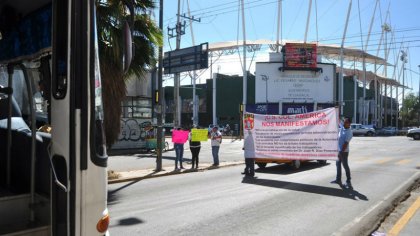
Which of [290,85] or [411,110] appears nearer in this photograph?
[290,85]

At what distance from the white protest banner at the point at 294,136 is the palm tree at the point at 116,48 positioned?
4.08 m

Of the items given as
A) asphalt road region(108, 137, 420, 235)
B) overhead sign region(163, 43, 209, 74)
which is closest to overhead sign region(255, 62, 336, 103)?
overhead sign region(163, 43, 209, 74)

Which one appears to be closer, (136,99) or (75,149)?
(75,149)

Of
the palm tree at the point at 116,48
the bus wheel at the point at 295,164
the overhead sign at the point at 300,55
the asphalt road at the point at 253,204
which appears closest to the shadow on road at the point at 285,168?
the bus wheel at the point at 295,164

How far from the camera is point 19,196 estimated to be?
10.8ft

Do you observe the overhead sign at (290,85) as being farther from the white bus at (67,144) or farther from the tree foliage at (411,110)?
the white bus at (67,144)

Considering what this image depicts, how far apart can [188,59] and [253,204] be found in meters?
18.5

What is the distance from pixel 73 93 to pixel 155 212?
20.5 feet

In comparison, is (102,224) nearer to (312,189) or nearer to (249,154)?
(312,189)

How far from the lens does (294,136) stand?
14.2 meters

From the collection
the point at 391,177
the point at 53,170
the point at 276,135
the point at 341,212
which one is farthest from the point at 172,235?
the point at 391,177

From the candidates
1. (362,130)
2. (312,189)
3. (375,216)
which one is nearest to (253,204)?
(375,216)

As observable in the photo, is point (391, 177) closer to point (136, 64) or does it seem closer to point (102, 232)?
point (136, 64)

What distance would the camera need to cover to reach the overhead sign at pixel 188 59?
26.4m
